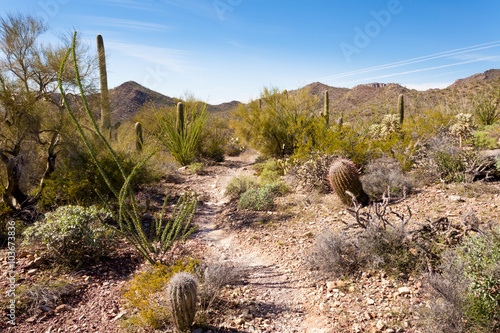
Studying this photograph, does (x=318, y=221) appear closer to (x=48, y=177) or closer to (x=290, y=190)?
(x=290, y=190)

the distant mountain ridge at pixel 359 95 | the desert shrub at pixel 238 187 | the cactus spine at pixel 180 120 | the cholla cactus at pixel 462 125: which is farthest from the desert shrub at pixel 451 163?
→ the distant mountain ridge at pixel 359 95

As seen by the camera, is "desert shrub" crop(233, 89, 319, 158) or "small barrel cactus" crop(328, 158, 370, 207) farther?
"desert shrub" crop(233, 89, 319, 158)

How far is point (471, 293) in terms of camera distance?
7.34 ft

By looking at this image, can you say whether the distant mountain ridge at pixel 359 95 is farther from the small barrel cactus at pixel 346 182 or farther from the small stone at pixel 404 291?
the small stone at pixel 404 291

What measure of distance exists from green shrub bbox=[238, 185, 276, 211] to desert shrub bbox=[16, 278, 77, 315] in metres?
3.41

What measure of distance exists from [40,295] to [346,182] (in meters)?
4.61

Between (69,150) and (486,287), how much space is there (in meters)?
6.31

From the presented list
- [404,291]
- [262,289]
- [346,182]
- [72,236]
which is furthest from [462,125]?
[72,236]

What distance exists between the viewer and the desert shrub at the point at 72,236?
3.53 metres

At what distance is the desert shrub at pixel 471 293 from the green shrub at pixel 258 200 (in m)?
3.50

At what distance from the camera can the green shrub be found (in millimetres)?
5723

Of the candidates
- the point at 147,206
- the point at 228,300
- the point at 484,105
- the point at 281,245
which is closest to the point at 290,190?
the point at 281,245

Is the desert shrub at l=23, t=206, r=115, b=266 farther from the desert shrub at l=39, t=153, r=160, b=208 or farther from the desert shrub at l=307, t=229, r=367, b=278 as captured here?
the desert shrub at l=307, t=229, r=367, b=278

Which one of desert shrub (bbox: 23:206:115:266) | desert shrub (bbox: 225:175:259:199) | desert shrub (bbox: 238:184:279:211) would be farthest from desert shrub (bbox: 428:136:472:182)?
desert shrub (bbox: 23:206:115:266)
